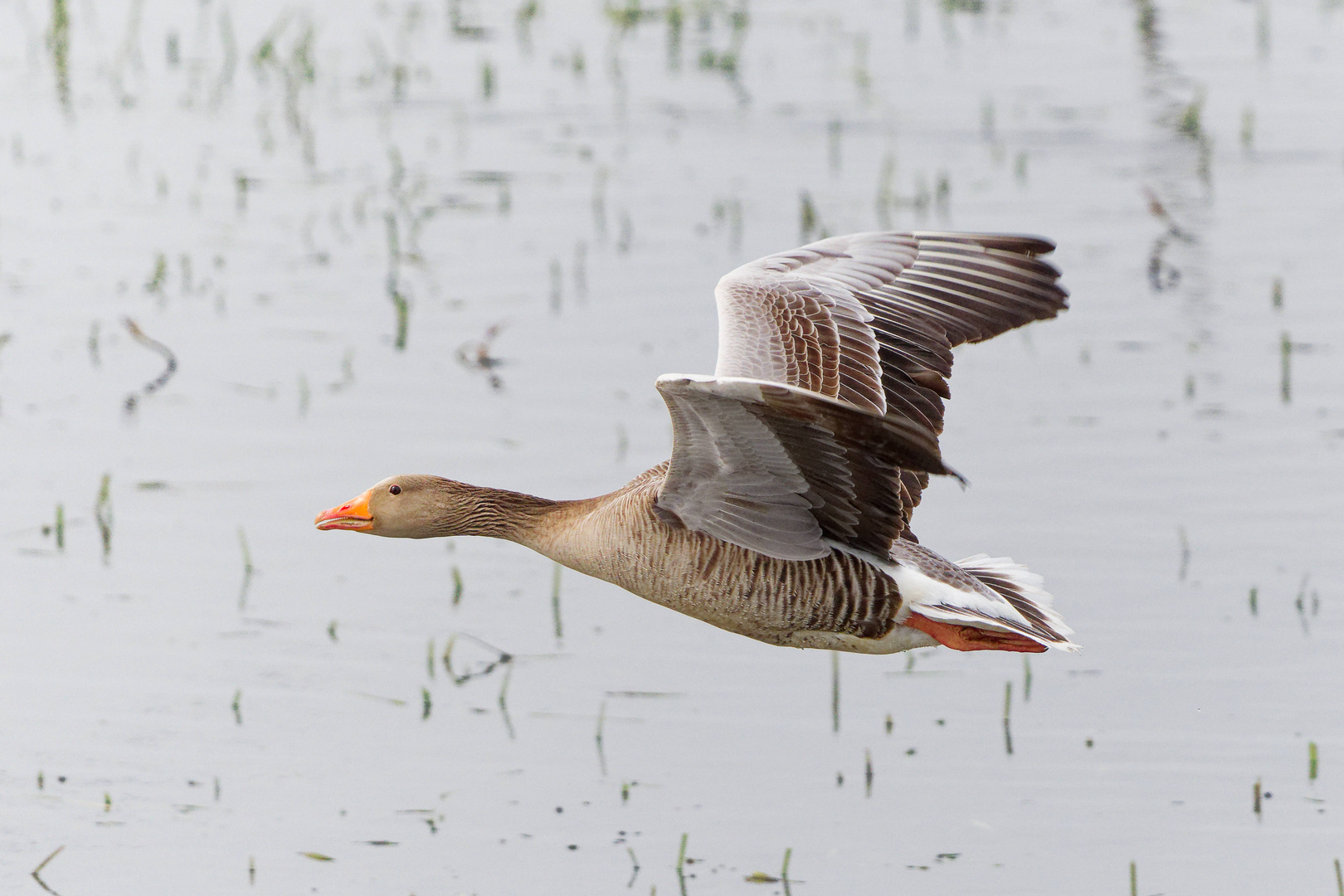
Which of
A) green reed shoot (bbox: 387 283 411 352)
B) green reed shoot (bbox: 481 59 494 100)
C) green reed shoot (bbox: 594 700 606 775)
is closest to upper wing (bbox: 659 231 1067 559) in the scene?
green reed shoot (bbox: 594 700 606 775)

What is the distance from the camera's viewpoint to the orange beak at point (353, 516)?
6473mm

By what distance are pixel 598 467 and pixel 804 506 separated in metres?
3.81

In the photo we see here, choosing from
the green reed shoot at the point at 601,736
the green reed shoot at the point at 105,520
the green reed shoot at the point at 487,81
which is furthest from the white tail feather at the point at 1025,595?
the green reed shoot at the point at 487,81

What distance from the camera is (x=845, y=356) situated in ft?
21.7

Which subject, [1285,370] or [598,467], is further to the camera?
[1285,370]

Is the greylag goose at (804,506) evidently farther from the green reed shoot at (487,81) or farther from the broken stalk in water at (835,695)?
the green reed shoot at (487,81)

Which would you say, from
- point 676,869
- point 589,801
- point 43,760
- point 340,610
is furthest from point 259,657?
point 676,869

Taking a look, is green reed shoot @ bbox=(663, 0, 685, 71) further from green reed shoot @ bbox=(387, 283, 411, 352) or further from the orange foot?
the orange foot

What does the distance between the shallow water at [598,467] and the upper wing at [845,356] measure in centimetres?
152

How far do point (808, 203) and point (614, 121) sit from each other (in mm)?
3836

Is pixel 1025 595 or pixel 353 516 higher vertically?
pixel 353 516

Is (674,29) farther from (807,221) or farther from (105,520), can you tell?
(105,520)

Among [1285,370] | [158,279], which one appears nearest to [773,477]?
[1285,370]

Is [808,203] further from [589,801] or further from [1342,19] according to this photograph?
[1342,19]
